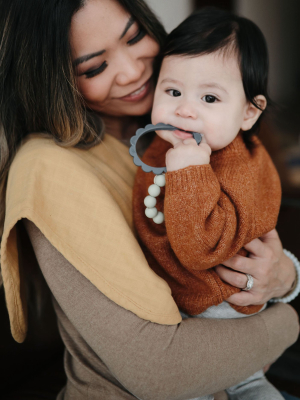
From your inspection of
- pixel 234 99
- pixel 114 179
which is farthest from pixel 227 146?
pixel 114 179

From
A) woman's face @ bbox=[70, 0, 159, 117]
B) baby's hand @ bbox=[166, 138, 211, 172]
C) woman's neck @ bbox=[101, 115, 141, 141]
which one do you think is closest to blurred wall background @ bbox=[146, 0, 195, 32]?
woman's neck @ bbox=[101, 115, 141, 141]

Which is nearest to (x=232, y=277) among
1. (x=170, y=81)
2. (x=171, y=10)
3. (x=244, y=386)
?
(x=244, y=386)

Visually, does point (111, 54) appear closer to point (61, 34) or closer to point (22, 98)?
point (61, 34)

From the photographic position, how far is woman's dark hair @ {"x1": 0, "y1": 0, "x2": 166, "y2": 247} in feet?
2.91

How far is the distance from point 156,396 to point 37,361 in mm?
659

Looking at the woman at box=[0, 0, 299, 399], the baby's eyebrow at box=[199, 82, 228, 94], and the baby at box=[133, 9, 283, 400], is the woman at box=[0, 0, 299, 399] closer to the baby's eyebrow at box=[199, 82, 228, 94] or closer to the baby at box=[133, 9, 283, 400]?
the baby at box=[133, 9, 283, 400]

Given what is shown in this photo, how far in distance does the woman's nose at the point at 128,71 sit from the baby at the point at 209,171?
0.08m

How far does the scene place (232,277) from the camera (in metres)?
0.95

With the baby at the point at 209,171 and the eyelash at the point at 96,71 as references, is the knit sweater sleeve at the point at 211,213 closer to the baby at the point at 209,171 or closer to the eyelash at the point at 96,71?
the baby at the point at 209,171

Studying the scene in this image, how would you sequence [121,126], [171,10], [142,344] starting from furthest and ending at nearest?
[171,10]
[121,126]
[142,344]

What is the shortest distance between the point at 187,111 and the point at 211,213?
10.6 inches

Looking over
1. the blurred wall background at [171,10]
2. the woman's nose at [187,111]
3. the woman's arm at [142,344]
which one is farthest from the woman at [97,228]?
the blurred wall background at [171,10]

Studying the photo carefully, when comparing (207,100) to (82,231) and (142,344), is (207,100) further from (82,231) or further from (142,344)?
(142,344)

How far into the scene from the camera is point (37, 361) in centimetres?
128
